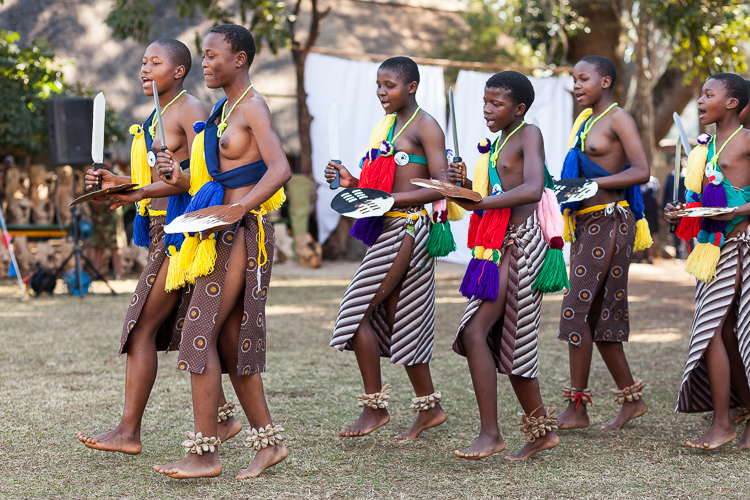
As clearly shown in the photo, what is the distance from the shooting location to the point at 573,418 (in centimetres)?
461

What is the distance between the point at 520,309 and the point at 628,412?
3.98ft

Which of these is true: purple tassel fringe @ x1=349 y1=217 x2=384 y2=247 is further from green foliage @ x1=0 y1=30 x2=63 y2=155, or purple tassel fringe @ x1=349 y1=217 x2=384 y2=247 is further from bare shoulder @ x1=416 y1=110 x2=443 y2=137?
green foliage @ x1=0 y1=30 x2=63 y2=155

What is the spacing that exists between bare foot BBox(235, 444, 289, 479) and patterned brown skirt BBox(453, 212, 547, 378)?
993 millimetres

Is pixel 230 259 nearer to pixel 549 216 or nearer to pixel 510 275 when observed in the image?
pixel 510 275

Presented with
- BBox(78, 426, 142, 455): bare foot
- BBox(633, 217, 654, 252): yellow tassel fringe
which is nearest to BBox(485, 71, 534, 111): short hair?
BBox(633, 217, 654, 252): yellow tassel fringe

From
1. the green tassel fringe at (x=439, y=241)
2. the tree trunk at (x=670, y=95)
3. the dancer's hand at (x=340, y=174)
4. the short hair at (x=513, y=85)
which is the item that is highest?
the tree trunk at (x=670, y=95)

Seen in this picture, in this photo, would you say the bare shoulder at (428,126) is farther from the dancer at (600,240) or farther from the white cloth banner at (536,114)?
the white cloth banner at (536,114)

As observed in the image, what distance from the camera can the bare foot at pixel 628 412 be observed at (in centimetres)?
462

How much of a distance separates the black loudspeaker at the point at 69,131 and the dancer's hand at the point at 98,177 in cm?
697

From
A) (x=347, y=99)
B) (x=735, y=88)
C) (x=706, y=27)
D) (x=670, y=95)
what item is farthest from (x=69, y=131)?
(x=670, y=95)

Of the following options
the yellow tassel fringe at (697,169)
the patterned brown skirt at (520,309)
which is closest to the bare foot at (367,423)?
the patterned brown skirt at (520,309)

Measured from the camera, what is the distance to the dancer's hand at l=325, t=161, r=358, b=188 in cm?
410

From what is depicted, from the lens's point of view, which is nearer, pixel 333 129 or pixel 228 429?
pixel 333 129

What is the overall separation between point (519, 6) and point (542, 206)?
11630 mm
